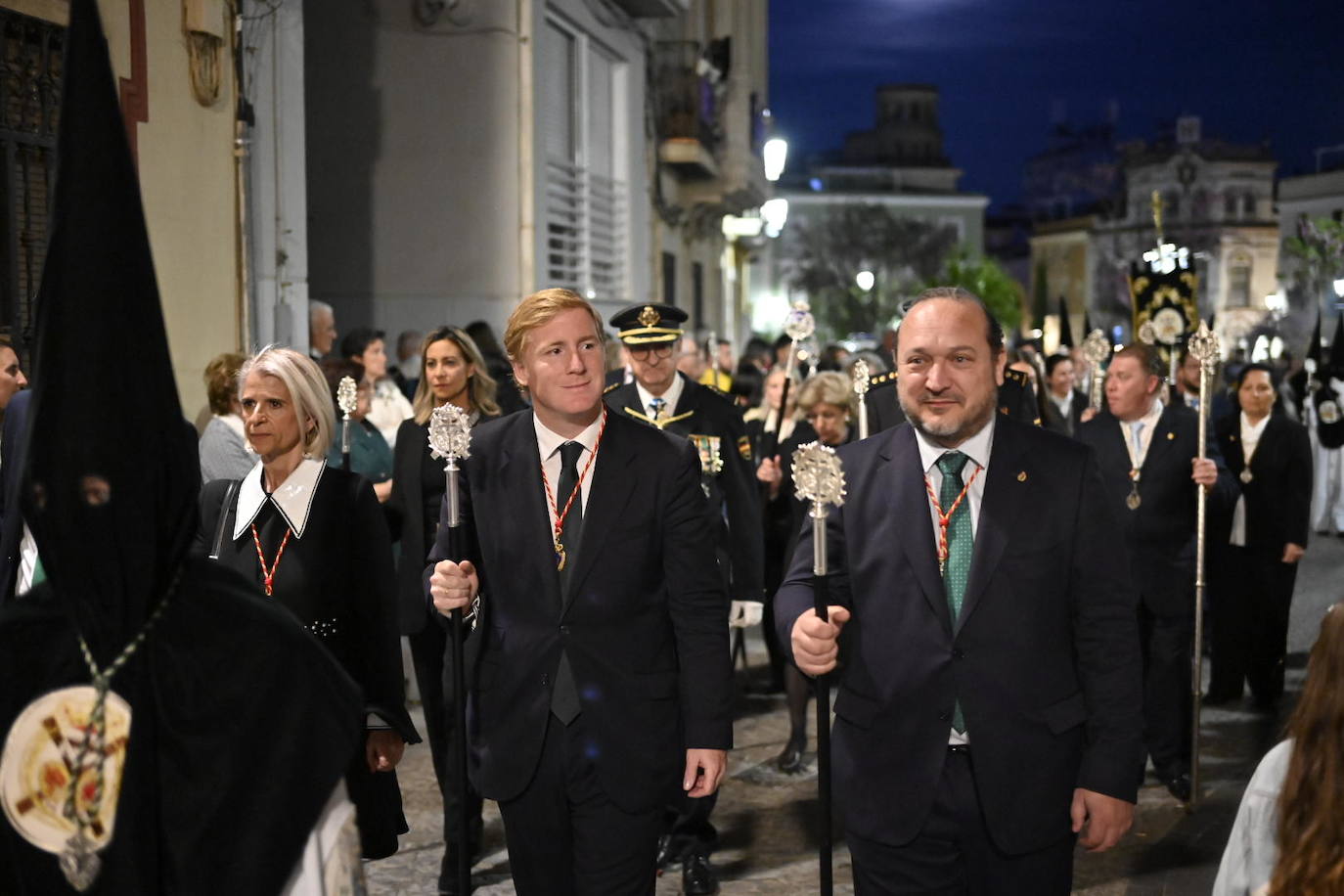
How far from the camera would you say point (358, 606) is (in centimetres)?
459

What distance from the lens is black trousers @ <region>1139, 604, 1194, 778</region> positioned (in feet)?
25.6

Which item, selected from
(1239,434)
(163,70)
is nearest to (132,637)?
(163,70)

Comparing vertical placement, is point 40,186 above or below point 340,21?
below

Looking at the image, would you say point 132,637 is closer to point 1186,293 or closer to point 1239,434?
point 1239,434

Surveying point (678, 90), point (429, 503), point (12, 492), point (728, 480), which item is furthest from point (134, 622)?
point (678, 90)

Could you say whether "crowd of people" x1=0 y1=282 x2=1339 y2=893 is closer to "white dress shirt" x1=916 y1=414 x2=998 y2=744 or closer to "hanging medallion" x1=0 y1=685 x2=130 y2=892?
"white dress shirt" x1=916 y1=414 x2=998 y2=744

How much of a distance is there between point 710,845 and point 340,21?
1025 centimetres

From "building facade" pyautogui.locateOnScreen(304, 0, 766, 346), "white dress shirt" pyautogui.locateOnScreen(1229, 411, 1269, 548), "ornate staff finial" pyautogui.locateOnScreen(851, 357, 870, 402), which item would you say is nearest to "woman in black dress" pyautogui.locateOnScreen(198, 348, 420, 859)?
"ornate staff finial" pyautogui.locateOnScreen(851, 357, 870, 402)

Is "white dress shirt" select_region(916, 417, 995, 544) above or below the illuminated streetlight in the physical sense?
below

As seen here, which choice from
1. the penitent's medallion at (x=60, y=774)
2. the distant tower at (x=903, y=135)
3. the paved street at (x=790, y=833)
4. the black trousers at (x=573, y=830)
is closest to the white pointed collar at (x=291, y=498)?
the black trousers at (x=573, y=830)

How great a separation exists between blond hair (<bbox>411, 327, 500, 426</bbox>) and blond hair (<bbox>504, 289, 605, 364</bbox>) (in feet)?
8.25

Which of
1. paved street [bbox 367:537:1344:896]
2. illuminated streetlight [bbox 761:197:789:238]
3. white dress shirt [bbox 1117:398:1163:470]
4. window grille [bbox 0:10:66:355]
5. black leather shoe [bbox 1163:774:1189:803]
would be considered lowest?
paved street [bbox 367:537:1344:896]

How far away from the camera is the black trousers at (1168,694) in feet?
25.6

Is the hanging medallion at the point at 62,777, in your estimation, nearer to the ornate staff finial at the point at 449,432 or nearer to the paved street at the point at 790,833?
the ornate staff finial at the point at 449,432
